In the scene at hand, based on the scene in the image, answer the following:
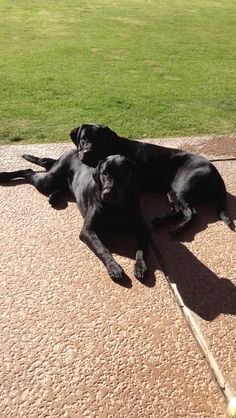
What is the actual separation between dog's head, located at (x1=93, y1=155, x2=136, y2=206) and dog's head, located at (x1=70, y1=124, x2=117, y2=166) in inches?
33.0

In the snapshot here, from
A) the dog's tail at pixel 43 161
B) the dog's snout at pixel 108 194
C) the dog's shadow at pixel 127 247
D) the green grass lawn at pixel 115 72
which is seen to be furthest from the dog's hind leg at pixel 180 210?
the green grass lawn at pixel 115 72

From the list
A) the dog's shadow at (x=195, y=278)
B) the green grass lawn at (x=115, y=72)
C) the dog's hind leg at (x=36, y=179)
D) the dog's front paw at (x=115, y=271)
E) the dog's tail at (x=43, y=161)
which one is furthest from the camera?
the green grass lawn at (x=115, y=72)

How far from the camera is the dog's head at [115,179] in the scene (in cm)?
370

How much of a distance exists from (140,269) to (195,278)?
Result: 0.43 m

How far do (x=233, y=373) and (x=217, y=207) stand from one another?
79.9 inches

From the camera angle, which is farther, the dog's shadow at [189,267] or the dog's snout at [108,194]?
the dog's snout at [108,194]

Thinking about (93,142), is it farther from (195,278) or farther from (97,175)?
(195,278)

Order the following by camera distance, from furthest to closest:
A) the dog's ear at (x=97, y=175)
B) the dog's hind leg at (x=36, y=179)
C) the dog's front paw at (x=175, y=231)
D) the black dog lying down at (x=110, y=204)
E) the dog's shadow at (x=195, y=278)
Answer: the dog's hind leg at (x=36, y=179)
the dog's front paw at (x=175, y=231)
the dog's ear at (x=97, y=175)
the black dog lying down at (x=110, y=204)
the dog's shadow at (x=195, y=278)

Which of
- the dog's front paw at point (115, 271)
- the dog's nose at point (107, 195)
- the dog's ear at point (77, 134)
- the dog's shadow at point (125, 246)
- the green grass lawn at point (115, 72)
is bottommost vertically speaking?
the green grass lawn at point (115, 72)

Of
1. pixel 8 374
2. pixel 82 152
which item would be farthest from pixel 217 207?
pixel 8 374

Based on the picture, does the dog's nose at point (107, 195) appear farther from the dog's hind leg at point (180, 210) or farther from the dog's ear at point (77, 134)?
the dog's ear at point (77, 134)

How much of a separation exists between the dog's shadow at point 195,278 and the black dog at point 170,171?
10 centimetres

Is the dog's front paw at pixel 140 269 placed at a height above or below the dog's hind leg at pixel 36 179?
above

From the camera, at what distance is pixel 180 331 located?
117 inches
